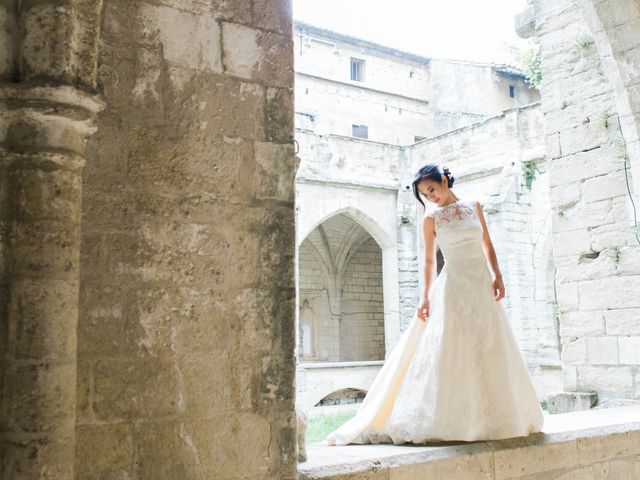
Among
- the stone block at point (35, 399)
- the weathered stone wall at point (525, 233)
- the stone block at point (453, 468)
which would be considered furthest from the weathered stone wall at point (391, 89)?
the stone block at point (35, 399)

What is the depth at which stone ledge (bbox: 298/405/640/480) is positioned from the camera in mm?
2186

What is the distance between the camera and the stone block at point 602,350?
422 centimetres

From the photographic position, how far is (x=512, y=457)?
2539 millimetres

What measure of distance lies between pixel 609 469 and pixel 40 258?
2.60 metres

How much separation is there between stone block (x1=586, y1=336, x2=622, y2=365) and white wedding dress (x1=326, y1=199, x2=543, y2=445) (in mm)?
1666

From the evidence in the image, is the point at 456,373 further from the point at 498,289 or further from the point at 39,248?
the point at 39,248

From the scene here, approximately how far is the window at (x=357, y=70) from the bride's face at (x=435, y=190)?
1756cm

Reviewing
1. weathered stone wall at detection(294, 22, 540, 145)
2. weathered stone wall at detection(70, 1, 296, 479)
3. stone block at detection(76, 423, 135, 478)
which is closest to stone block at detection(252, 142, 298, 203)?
weathered stone wall at detection(70, 1, 296, 479)

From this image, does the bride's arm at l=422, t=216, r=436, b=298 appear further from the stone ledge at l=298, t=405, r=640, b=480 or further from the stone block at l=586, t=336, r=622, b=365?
the stone block at l=586, t=336, r=622, b=365

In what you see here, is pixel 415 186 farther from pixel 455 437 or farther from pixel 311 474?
pixel 311 474

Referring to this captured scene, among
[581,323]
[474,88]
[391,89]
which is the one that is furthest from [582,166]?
[391,89]

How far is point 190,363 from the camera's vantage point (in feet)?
5.95

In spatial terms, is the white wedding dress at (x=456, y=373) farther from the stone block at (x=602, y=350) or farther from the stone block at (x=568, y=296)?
the stone block at (x=568, y=296)

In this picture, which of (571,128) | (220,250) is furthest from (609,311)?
(220,250)
